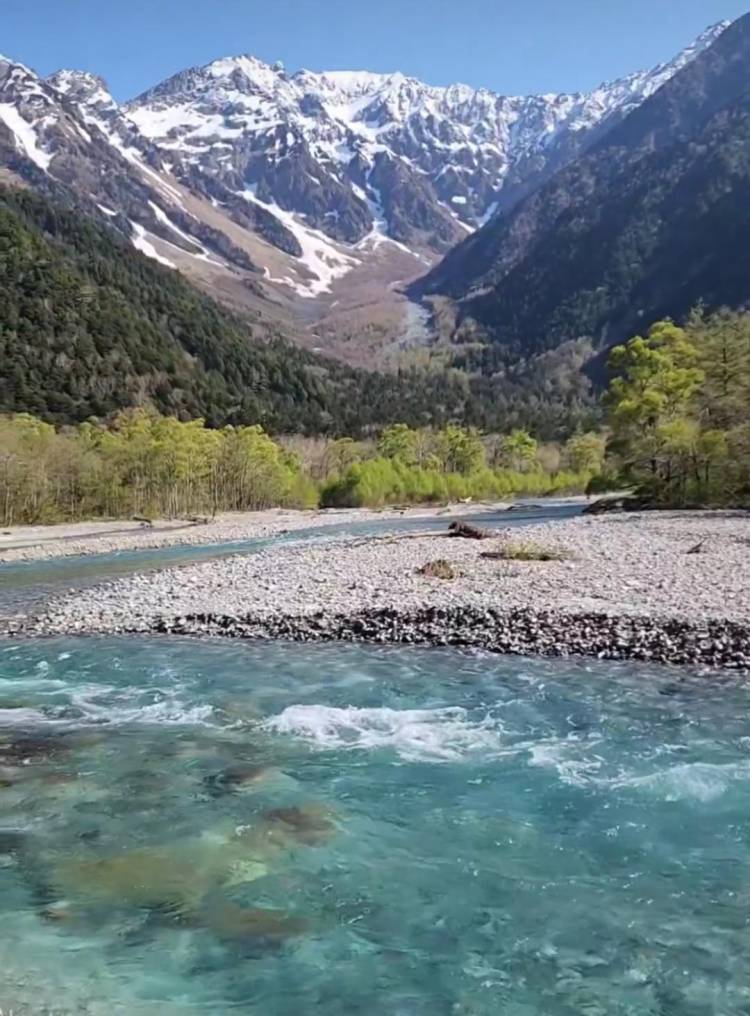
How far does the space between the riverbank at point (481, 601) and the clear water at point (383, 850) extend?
2789mm

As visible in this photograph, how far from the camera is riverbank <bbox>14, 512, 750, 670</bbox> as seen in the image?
692 inches

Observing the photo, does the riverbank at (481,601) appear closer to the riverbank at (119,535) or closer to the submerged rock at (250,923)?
the submerged rock at (250,923)

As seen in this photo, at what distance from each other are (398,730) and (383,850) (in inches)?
156

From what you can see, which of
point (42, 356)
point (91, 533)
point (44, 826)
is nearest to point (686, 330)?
point (91, 533)

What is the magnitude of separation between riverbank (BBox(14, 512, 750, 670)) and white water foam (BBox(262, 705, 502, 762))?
16.3 feet

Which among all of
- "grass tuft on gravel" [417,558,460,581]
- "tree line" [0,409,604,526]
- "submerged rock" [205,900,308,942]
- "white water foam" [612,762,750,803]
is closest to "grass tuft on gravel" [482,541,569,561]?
"grass tuft on gravel" [417,558,460,581]

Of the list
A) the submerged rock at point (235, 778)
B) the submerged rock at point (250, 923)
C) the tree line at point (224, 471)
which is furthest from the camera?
the tree line at point (224, 471)

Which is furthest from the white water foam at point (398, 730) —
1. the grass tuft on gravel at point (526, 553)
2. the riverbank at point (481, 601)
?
the grass tuft on gravel at point (526, 553)

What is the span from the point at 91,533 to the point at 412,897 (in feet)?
230

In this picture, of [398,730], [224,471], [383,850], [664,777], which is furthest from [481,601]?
[224,471]

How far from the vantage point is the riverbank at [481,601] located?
17578mm

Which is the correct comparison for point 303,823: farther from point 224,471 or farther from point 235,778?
point 224,471

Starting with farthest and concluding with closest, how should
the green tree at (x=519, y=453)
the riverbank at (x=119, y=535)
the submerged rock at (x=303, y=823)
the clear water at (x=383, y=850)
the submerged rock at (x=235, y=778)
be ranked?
the green tree at (x=519, y=453), the riverbank at (x=119, y=535), the submerged rock at (x=235, y=778), the submerged rock at (x=303, y=823), the clear water at (x=383, y=850)

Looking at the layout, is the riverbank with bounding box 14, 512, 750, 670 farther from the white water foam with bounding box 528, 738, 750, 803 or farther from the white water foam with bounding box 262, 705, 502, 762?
the white water foam with bounding box 528, 738, 750, 803
